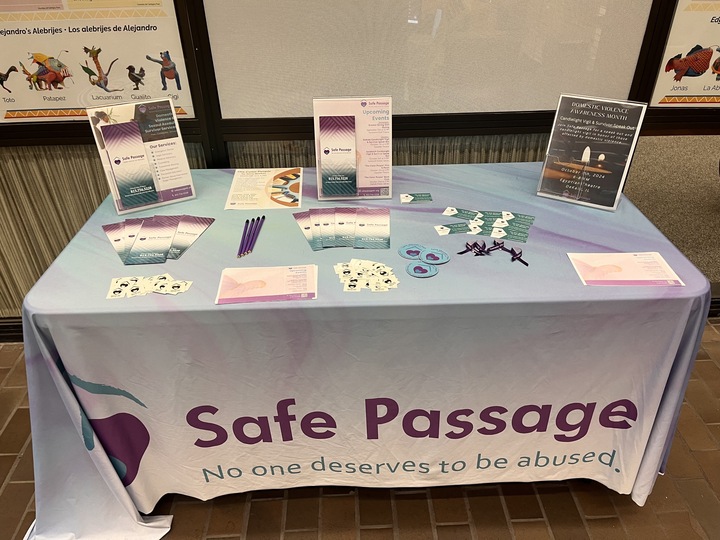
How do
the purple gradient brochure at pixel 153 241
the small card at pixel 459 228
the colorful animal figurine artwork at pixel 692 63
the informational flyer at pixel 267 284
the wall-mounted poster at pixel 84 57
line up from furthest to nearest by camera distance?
the colorful animal figurine artwork at pixel 692 63, the wall-mounted poster at pixel 84 57, the small card at pixel 459 228, the purple gradient brochure at pixel 153 241, the informational flyer at pixel 267 284

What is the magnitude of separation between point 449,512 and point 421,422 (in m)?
0.42

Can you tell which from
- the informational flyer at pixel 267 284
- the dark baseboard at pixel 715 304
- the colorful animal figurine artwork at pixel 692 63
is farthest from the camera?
the dark baseboard at pixel 715 304

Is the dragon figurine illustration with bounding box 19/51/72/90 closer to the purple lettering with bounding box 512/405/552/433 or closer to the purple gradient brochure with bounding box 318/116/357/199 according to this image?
the purple gradient brochure with bounding box 318/116/357/199

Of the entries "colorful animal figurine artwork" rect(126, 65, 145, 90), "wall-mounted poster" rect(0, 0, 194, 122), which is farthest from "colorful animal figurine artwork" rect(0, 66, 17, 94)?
"colorful animal figurine artwork" rect(126, 65, 145, 90)

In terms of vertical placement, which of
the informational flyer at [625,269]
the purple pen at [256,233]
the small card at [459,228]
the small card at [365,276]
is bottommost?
the informational flyer at [625,269]

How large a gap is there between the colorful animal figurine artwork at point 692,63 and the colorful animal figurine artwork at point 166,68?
66.9 inches

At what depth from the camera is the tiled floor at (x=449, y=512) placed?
5.40 ft

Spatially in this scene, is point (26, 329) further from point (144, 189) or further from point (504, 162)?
point (504, 162)

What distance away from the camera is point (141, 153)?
1621 millimetres

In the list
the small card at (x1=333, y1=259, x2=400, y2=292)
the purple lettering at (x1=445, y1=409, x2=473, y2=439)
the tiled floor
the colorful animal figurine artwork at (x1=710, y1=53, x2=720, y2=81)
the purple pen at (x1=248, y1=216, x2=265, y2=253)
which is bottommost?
the tiled floor

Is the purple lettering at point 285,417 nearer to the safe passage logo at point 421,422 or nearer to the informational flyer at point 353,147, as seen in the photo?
the safe passage logo at point 421,422

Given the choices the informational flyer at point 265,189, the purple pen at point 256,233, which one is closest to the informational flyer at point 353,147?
the informational flyer at point 265,189

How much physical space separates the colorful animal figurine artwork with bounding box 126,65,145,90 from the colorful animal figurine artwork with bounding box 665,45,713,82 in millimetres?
1807

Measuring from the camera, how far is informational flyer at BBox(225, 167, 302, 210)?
1.71 m
